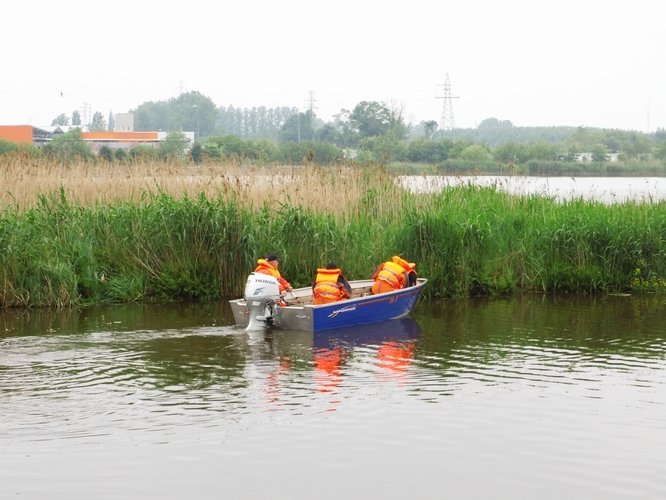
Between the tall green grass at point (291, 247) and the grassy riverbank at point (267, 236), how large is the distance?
0.03 metres

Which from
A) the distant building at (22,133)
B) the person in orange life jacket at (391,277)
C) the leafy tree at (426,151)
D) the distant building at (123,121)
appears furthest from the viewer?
the distant building at (123,121)

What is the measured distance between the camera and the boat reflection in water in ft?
39.6

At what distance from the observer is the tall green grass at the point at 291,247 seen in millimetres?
18125

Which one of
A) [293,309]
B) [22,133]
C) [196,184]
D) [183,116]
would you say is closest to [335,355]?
[293,309]

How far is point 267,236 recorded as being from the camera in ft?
61.6

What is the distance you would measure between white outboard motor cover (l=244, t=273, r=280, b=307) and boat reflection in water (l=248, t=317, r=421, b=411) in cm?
53

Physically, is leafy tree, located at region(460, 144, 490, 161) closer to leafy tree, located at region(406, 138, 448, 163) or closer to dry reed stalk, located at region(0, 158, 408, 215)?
leafy tree, located at region(406, 138, 448, 163)

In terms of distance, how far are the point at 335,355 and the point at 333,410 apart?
2959 mm

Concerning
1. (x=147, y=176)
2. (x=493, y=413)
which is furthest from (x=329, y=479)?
(x=147, y=176)

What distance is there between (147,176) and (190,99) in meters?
99.3

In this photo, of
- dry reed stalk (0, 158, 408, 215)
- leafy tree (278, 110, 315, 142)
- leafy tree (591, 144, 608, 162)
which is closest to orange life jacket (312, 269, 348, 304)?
dry reed stalk (0, 158, 408, 215)

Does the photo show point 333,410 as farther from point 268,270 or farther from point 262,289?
point 268,270

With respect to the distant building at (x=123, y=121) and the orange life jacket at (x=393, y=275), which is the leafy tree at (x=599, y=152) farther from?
the distant building at (x=123, y=121)

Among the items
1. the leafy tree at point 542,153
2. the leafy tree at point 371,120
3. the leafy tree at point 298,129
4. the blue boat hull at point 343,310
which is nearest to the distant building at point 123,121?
the leafy tree at point 298,129
